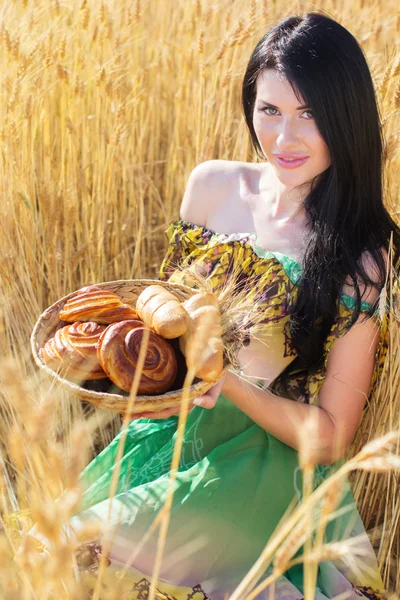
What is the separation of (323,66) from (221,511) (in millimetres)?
920

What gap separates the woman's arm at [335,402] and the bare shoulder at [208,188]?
57 cm

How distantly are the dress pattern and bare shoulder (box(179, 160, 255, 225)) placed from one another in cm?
19

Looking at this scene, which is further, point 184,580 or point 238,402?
point 238,402

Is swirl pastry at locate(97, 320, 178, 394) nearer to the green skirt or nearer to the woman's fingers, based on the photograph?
the woman's fingers

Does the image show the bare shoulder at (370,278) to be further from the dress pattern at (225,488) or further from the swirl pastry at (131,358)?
the swirl pastry at (131,358)

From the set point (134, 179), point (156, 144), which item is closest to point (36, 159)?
point (134, 179)

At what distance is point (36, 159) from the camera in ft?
6.89

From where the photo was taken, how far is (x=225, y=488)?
4.51 ft

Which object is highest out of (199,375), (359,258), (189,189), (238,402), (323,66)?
(323,66)

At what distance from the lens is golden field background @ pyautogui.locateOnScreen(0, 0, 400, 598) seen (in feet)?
5.60

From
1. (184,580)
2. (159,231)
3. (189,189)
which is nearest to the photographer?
(184,580)

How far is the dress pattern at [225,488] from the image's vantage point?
4.21 feet

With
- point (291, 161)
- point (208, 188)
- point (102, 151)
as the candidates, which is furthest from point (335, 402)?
point (102, 151)

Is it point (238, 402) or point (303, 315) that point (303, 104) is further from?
point (238, 402)
